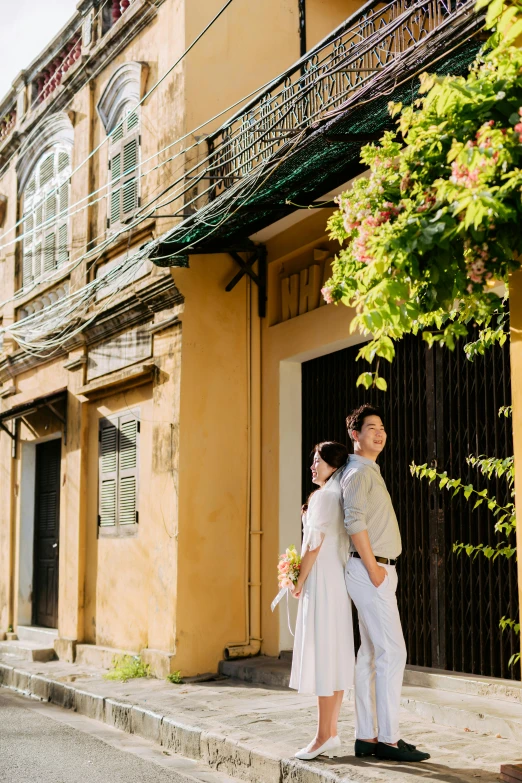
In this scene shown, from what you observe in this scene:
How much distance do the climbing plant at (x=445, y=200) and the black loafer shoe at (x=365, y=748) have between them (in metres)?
2.28

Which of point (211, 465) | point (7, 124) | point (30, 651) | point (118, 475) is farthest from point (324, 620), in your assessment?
point (7, 124)

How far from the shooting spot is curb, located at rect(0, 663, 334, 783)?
5664 mm

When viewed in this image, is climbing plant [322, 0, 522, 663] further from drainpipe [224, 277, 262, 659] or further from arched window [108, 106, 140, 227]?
arched window [108, 106, 140, 227]

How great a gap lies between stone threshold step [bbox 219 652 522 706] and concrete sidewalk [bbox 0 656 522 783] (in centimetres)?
15

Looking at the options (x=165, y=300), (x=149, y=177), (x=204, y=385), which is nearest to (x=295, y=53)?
(x=149, y=177)

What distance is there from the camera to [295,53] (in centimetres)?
1103

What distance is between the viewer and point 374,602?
5523 millimetres

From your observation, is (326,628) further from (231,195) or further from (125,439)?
(125,439)

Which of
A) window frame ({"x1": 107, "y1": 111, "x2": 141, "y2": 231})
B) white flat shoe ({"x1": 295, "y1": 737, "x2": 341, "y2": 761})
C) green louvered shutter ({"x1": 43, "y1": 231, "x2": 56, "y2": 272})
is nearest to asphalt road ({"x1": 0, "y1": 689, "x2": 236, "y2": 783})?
white flat shoe ({"x1": 295, "y1": 737, "x2": 341, "y2": 761})

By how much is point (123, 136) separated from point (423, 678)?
7.58m

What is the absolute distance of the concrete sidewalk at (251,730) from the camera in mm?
5375

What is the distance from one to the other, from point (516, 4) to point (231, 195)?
450 centimetres

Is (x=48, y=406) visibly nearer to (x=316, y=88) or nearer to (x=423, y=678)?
(x=316, y=88)

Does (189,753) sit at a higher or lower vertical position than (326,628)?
lower
